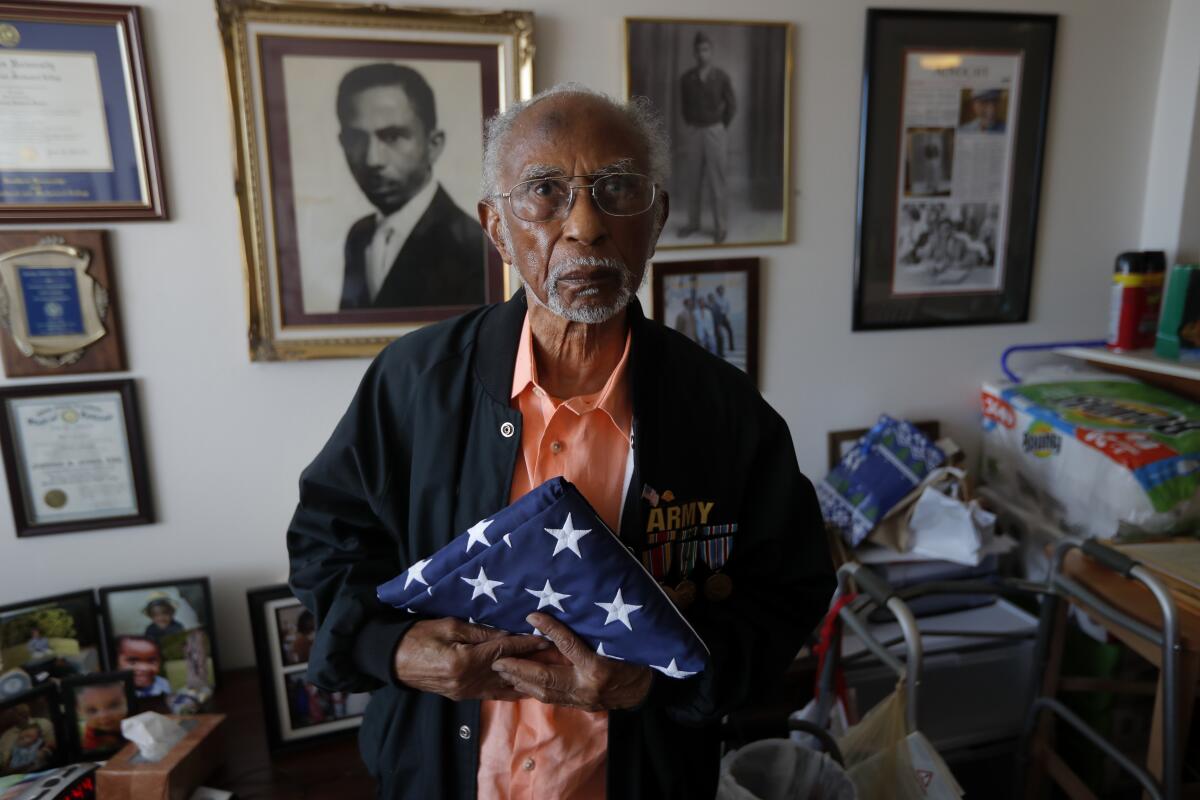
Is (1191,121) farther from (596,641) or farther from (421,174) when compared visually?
(596,641)

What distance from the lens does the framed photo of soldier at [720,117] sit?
157 cm

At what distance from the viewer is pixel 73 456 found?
142cm

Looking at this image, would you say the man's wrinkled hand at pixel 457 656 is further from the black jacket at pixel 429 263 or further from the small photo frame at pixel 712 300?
the small photo frame at pixel 712 300

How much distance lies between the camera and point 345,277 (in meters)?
1.50

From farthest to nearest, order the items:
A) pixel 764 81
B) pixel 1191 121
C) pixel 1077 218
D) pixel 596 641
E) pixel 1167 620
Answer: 1. pixel 1077 218
2. pixel 1191 121
3. pixel 764 81
4. pixel 1167 620
5. pixel 596 641

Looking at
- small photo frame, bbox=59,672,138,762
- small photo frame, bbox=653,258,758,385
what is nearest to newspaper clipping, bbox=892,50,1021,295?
small photo frame, bbox=653,258,758,385

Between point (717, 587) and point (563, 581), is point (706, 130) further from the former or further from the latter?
point (563, 581)

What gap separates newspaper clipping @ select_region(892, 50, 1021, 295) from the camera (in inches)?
68.7

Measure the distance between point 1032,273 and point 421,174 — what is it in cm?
167

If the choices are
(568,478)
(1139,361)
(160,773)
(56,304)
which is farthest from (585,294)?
(1139,361)

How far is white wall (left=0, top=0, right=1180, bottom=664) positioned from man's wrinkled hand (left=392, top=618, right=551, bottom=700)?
0.91m

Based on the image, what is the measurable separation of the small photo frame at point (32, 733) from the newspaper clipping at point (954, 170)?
6.84 ft

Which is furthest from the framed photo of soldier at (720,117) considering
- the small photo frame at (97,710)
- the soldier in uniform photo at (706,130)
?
the small photo frame at (97,710)

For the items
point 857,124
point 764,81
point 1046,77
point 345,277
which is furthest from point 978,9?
point 345,277
